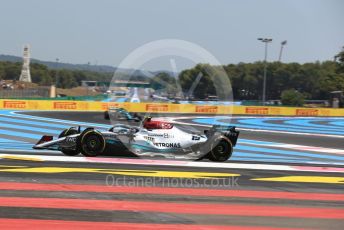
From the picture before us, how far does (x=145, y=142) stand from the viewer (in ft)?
38.9

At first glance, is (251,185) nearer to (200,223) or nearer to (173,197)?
(173,197)

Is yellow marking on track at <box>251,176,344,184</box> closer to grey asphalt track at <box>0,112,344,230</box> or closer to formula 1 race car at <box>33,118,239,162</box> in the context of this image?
grey asphalt track at <box>0,112,344,230</box>

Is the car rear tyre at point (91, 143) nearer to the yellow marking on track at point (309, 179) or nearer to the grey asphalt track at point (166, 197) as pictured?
the grey asphalt track at point (166, 197)

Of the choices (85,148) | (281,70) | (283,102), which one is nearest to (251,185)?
(85,148)

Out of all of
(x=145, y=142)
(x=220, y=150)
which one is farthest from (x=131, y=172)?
(x=220, y=150)

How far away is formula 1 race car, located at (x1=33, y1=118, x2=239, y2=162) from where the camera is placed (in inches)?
467

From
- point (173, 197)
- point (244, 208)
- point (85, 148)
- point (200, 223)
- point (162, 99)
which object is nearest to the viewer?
point (200, 223)

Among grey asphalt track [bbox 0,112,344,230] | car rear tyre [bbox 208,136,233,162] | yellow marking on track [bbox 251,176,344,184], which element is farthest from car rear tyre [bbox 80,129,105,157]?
yellow marking on track [bbox 251,176,344,184]

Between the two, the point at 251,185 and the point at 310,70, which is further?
the point at 310,70

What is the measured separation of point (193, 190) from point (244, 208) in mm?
1327

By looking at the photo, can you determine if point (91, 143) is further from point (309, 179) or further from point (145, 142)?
point (309, 179)

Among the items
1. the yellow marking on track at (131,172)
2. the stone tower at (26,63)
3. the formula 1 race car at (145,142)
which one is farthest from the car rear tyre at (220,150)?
the stone tower at (26,63)

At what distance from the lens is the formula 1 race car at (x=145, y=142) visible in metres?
11.9

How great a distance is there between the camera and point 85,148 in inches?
466
